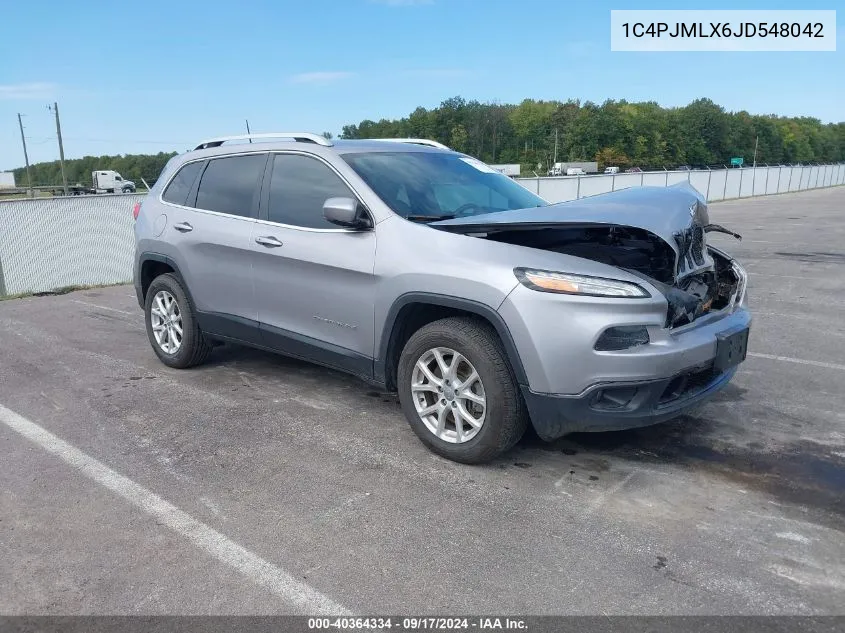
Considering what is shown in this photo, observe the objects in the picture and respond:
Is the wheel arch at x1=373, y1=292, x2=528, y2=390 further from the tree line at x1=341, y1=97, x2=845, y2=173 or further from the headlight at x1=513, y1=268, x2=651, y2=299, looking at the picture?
the tree line at x1=341, y1=97, x2=845, y2=173

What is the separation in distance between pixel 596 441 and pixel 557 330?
117 cm

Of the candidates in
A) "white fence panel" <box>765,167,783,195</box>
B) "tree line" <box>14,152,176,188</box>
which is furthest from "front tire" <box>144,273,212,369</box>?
"tree line" <box>14,152,176,188</box>

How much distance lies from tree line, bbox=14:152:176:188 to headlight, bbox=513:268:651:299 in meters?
132

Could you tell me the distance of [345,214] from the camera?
13.3ft

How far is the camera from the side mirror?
4055 mm

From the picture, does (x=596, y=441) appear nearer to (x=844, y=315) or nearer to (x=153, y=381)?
(x=153, y=381)

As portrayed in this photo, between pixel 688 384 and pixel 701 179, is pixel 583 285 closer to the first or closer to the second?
pixel 688 384

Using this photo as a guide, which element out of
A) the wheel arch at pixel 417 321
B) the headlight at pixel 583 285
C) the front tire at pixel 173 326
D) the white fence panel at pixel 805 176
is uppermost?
the headlight at pixel 583 285

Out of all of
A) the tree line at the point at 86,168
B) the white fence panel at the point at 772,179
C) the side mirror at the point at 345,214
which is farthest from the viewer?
the tree line at the point at 86,168

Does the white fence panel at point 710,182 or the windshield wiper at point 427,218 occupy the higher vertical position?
the windshield wiper at point 427,218

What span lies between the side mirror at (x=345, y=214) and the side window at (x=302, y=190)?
0.23m

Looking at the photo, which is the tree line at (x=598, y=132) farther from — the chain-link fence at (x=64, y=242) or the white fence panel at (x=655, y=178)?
the chain-link fence at (x=64, y=242)

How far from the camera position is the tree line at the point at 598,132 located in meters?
108

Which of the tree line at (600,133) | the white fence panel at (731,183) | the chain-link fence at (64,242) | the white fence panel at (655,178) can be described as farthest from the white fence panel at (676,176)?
the tree line at (600,133)
